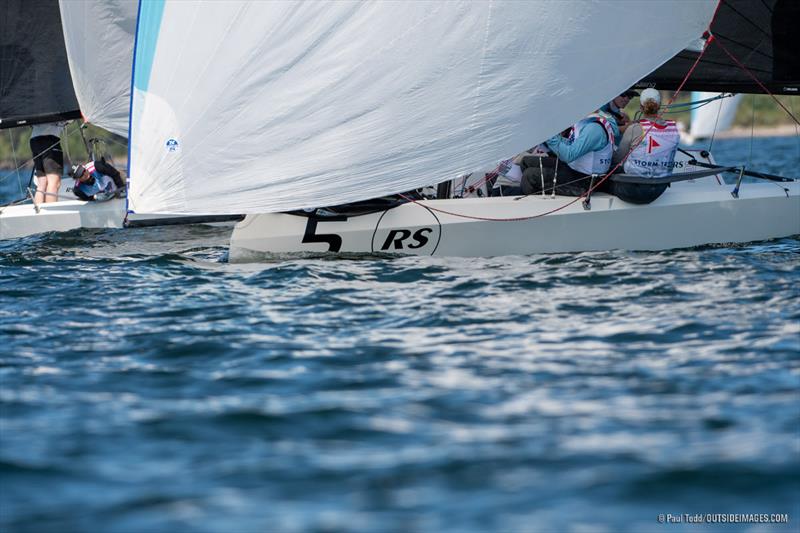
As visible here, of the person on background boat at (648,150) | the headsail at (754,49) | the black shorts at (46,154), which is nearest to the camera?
the person on background boat at (648,150)

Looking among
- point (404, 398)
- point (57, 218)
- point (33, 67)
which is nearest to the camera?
point (404, 398)

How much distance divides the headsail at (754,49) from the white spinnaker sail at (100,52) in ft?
19.7

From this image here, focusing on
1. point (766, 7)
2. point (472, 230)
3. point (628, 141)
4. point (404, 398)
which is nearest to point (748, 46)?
point (766, 7)

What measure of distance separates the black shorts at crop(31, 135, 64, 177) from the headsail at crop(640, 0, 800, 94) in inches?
275

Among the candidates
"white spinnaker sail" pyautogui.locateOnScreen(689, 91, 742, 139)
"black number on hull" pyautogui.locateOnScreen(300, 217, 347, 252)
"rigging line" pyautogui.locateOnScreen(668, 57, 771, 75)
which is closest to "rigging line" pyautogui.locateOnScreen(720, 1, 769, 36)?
"rigging line" pyautogui.locateOnScreen(668, 57, 771, 75)

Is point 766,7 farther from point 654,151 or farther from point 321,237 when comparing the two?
point 321,237

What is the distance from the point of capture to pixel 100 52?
38.1 ft

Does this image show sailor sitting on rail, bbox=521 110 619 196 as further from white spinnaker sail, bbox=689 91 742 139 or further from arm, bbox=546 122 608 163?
white spinnaker sail, bbox=689 91 742 139

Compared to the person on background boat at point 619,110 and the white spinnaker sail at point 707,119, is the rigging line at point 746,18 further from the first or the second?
the white spinnaker sail at point 707,119

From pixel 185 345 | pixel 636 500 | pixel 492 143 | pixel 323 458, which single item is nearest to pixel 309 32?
pixel 492 143

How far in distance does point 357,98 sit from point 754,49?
3921mm

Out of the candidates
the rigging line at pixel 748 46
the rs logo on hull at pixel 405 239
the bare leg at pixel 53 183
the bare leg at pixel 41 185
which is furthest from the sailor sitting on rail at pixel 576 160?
the bare leg at pixel 41 185

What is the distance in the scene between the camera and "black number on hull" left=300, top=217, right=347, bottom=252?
841cm

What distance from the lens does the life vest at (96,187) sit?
38.0ft
